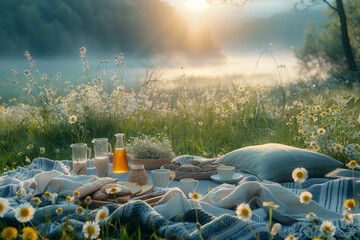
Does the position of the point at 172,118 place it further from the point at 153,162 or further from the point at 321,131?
the point at 321,131

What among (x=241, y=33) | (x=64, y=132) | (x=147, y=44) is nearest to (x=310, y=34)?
(x=147, y=44)

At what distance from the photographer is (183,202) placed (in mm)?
2090

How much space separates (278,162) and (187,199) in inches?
43.7

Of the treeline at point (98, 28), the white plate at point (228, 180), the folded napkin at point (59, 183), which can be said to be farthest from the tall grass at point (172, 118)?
the treeline at point (98, 28)

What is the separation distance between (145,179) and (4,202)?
54.8 inches

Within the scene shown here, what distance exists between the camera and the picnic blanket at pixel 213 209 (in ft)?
6.01

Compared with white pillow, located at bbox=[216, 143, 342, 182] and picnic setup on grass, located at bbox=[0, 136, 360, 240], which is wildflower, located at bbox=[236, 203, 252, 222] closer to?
picnic setup on grass, located at bbox=[0, 136, 360, 240]

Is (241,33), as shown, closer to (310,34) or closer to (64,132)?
(310,34)

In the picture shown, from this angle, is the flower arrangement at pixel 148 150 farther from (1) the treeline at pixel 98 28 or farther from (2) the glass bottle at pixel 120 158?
(1) the treeline at pixel 98 28

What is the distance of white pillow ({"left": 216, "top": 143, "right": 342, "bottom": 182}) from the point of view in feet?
9.73

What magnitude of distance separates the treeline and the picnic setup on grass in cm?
1252

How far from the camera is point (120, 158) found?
3111mm

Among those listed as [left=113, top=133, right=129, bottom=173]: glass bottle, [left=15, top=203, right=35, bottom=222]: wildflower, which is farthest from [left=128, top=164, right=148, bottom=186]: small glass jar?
[left=15, top=203, right=35, bottom=222]: wildflower

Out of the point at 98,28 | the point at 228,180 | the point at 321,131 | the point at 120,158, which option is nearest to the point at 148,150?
the point at 120,158
